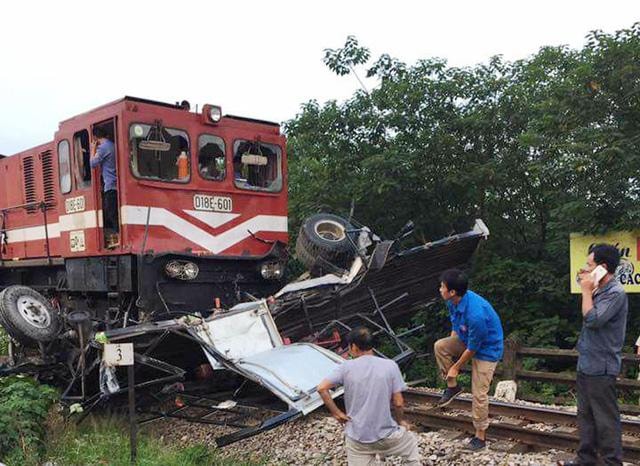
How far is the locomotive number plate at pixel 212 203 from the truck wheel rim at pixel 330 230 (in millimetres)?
1174

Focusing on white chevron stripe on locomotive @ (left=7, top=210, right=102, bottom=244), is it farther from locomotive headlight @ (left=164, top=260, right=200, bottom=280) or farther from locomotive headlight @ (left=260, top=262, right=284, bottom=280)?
locomotive headlight @ (left=260, top=262, right=284, bottom=280)

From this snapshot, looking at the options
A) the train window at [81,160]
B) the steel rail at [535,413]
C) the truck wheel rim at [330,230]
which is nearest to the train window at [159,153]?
the train window at [81,160]

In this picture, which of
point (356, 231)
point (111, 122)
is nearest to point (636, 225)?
point (356, 231)

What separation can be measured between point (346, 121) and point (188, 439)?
6557mm

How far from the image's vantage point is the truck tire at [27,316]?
295 inches

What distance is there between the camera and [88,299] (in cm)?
848

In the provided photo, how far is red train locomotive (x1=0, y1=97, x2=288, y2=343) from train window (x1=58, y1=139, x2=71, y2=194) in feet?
0.05

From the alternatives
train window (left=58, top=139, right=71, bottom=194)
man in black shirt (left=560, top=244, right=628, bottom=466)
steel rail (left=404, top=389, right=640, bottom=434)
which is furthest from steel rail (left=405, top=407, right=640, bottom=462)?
train window (left=58, top=139, right=71, bottom=194)

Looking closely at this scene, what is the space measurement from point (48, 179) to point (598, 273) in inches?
280

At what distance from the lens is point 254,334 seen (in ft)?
23.2

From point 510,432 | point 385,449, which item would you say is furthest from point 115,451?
point 510,432

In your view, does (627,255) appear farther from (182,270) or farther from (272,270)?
(182,270)

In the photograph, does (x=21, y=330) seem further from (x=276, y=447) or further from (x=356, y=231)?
(x=356, y=231)

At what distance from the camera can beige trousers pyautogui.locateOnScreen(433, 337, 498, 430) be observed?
545cm
